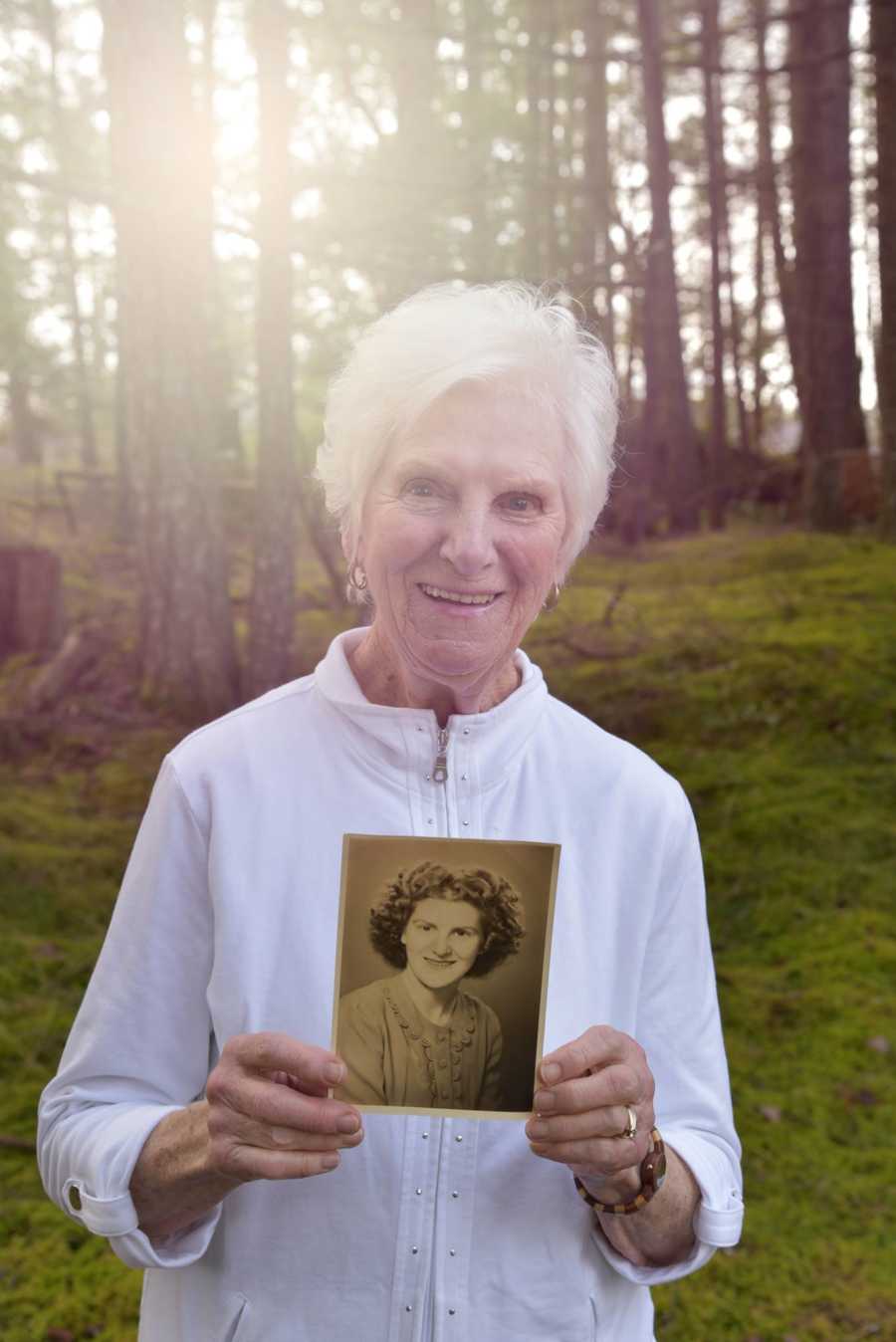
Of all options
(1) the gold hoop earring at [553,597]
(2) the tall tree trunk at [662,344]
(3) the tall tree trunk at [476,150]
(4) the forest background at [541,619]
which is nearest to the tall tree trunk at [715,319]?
(4) the forest background at [541,619]

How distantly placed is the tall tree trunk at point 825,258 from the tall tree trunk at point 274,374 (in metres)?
4.36

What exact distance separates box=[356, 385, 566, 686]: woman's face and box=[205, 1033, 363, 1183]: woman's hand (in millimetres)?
605

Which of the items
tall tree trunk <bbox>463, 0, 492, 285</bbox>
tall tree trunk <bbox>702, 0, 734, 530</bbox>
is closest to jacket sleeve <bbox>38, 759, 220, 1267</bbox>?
tall tree trunk <bbox>463, 0, 492, 285</bbox>

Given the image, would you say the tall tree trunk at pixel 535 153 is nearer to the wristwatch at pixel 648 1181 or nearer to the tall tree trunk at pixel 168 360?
the tall tree trunk at pixel 168 360

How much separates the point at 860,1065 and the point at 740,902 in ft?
3.45

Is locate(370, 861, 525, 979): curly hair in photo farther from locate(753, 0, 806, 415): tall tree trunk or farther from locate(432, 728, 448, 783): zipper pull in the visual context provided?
locate(753, 0, 806, 415): tall tree trunk

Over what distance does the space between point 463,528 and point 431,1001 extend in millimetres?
656

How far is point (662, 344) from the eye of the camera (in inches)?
400

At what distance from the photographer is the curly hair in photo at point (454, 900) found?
1396 millimetres

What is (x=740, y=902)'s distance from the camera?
5336mm

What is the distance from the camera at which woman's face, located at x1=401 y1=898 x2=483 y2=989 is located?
55.5 inches

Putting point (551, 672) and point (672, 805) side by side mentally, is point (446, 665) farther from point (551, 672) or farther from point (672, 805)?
point (551, 672)

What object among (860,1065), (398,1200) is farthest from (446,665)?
(860,1065)

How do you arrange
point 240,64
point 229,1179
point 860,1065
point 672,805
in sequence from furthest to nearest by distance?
point 240,64 < point 860,1065 < point 672,805 < point 229,1179
